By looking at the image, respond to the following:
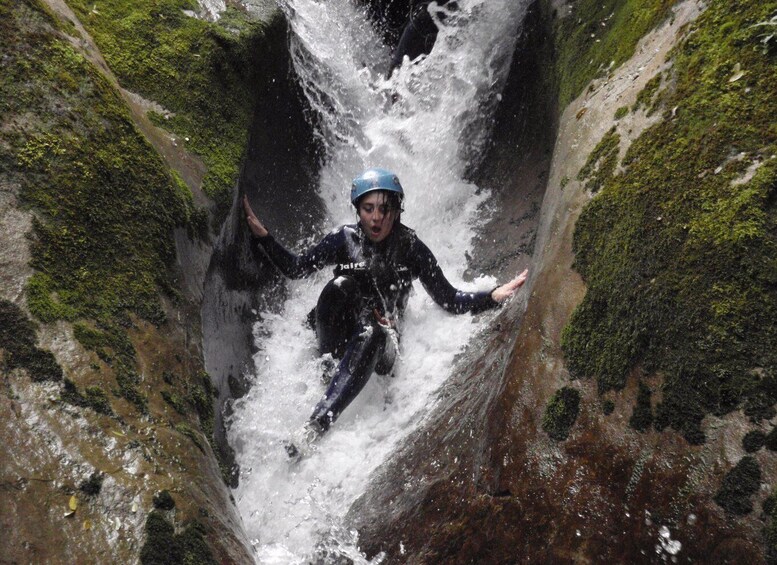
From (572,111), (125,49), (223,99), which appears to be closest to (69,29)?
(125,49)

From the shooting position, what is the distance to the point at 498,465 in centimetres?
356

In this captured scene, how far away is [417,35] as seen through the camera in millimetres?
10961

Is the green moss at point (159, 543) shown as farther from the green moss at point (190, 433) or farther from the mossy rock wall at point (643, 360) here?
the mossy rock wall at point (643, 360)

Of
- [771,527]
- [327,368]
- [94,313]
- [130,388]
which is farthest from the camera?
[327,368]

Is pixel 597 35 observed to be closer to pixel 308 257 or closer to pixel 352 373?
pixel 308 257

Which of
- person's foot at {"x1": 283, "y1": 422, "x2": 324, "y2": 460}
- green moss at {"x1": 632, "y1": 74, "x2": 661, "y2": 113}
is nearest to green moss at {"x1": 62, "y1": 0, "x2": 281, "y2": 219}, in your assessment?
person's foot at {"x1": 283, "y1": 422, "x2": 324, "y2": 460}

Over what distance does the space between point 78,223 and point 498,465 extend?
3063 millimetres

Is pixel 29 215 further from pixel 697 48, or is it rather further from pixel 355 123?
pixel 355 123

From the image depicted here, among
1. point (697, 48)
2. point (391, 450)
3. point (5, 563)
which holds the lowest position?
point (391, 450)

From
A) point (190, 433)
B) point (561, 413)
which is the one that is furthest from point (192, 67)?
point (561, 413)

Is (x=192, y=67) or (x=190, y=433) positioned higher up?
(x=192, y=67)

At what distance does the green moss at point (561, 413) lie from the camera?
11.1ft

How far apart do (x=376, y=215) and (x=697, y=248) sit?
2.96 metres

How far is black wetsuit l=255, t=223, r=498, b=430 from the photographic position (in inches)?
205
